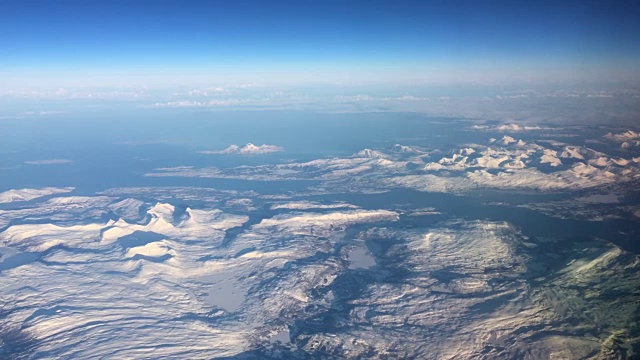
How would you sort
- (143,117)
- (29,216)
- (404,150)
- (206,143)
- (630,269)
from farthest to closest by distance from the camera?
(143,117)
(206,143)
(404,150)
(29,216)
(630,269)

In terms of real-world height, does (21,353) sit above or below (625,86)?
below

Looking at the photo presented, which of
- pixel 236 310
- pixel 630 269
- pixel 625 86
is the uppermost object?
pixel 625 86

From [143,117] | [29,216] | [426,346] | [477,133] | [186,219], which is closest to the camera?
[426,346]

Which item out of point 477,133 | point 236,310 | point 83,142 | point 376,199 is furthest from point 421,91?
point 236,310

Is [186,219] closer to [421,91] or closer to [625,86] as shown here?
[625,86]

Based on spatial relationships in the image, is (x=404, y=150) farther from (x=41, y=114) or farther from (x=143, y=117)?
(x=41, y=114)

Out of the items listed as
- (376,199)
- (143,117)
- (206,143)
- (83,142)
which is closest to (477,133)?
(376,199)

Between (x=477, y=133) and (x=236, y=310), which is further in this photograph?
(x=477, y=133)

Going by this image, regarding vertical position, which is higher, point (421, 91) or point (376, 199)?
point (421, 91)

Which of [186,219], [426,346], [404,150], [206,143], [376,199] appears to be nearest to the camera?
[426,346]
